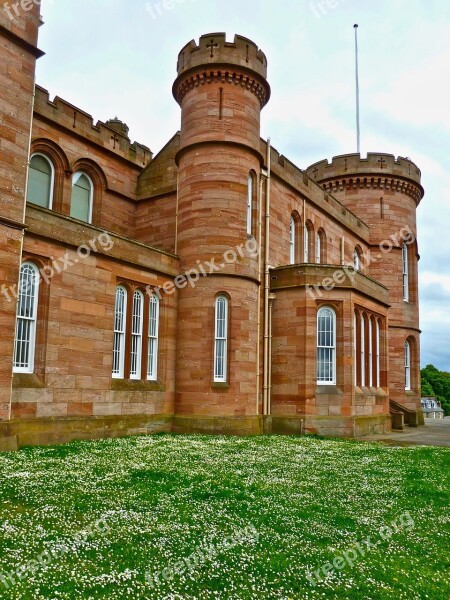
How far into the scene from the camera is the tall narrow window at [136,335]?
1755 cm

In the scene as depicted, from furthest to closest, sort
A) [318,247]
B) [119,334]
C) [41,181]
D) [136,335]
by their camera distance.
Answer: [318,247] < [41,181] < [136,335] < [119,334]

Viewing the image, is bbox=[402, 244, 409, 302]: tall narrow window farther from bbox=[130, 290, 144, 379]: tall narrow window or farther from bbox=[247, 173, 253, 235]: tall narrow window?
bbox=[130, 290, 144, 379]: tall narrow window

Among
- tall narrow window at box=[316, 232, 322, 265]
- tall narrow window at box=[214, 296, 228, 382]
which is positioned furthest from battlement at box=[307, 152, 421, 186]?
tall narrow window at box=[214, 296, 228, 382]

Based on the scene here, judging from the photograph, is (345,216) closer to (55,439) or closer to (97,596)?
(55,439)

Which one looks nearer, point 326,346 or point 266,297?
point 326,346

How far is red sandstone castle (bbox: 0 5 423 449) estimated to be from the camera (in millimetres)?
14195

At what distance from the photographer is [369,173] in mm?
31000

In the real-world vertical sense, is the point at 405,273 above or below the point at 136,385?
above

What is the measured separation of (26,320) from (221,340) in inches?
270

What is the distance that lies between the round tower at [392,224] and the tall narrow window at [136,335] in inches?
701

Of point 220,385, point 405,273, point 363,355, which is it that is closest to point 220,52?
point 220,385

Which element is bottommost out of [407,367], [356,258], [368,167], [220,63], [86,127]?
[407,367]

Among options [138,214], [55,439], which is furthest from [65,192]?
[55,439]

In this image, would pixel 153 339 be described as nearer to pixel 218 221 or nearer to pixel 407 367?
pixel 218 221
